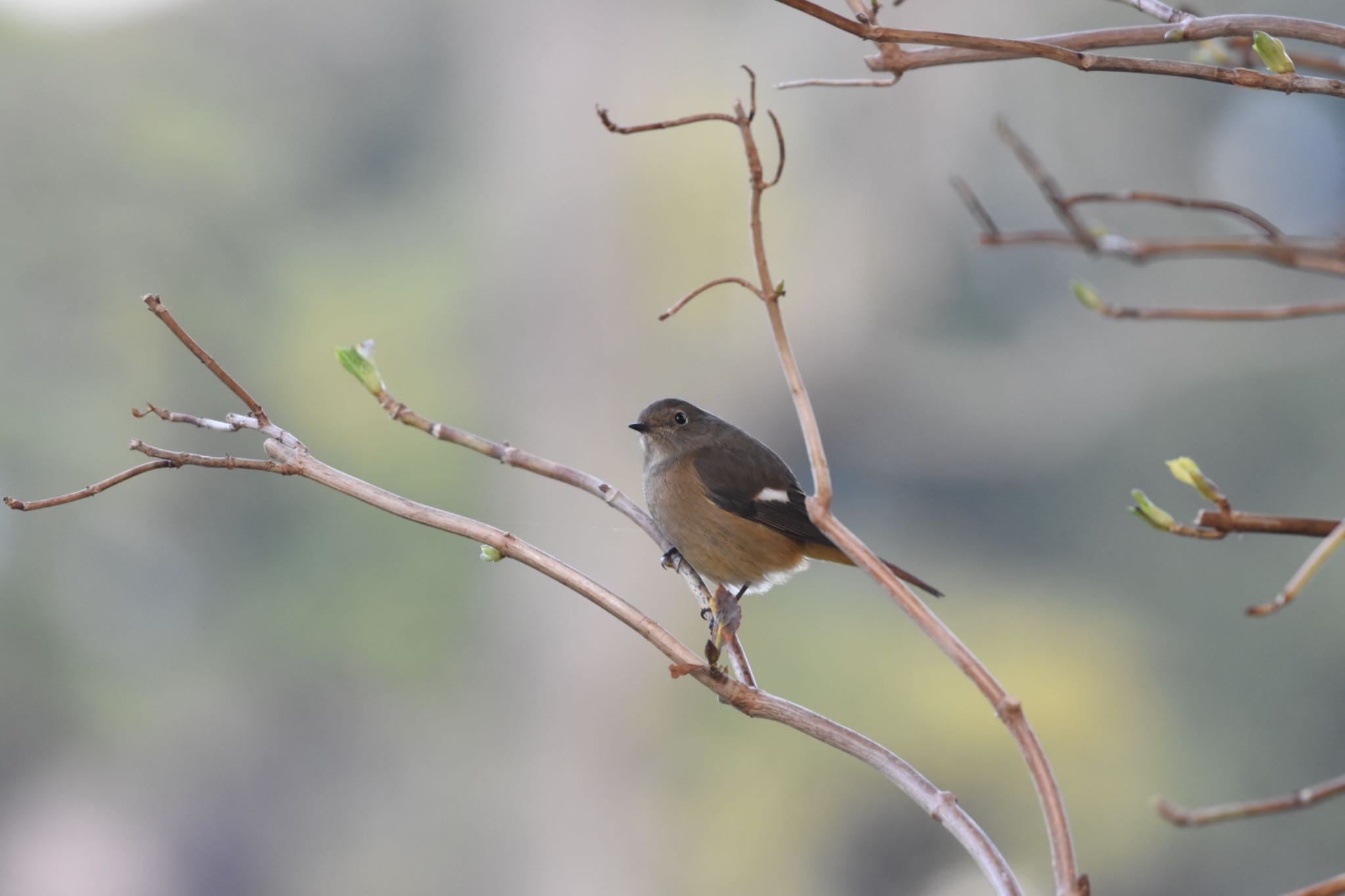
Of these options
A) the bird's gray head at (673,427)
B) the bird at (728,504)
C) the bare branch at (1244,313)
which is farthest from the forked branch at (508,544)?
the bird's gray head at (673,427)

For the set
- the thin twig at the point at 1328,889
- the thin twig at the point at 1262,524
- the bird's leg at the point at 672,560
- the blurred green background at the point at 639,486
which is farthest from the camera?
the blurred green background at the point at 639,486

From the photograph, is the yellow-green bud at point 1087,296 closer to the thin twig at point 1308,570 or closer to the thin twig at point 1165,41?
the thin twig at point 1165,41

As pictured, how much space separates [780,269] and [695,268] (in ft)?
1.41

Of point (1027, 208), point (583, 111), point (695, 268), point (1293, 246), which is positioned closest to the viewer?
point (1293, 246)

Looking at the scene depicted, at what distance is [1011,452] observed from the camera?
5.54 metres

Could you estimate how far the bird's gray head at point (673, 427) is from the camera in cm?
192

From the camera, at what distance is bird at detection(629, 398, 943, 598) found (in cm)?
167

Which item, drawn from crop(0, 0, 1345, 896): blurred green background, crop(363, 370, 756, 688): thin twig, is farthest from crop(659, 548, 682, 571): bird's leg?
crop(0, 0, 1345, 896): blurred green background

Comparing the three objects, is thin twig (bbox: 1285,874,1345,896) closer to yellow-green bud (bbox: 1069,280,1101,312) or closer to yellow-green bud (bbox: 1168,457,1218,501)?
yellow-green bud (bbox: 1168,457,1218,501)

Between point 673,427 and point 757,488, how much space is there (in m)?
0.23

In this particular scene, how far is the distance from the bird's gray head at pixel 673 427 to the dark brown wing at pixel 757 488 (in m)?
0.06

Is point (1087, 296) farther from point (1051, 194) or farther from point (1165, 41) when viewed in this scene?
point (1165, 41)

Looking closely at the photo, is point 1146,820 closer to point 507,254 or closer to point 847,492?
point 847,492

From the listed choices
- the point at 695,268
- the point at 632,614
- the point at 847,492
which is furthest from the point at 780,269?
the point at 632,614
